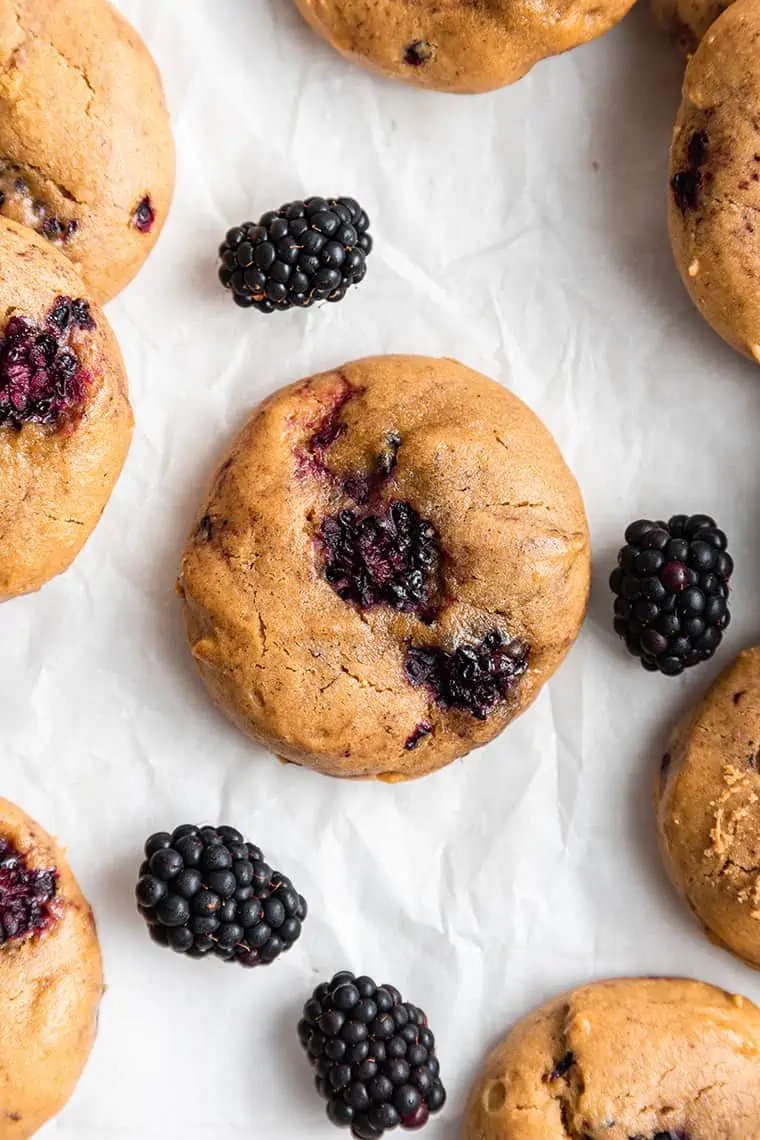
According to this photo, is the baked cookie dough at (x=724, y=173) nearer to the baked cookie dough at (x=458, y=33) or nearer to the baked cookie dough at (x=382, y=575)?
the baked cookie dough at (x=458, y=33)

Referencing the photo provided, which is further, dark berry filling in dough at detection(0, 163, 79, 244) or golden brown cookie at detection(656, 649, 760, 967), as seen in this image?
golden brown cookie at detection(656, 649, 760, 967)

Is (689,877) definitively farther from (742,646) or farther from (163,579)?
(163,579)

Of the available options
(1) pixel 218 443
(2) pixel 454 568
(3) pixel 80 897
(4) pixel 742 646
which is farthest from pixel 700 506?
(3) pixel 80 897

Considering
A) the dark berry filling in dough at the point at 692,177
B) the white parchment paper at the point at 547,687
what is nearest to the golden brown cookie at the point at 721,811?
the white parchment paper at the point at 547,687

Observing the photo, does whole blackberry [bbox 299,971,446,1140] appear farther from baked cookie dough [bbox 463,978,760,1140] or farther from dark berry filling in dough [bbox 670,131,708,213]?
dark berry filling in dough [bbox 670,131,708,213]

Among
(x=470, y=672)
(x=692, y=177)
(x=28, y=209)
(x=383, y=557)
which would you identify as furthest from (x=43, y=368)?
(x=692, y=177)

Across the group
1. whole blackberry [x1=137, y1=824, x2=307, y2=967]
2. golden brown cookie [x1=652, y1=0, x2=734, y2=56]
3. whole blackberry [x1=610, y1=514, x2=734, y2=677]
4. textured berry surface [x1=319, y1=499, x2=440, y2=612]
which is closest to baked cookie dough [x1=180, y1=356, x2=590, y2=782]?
textured berry surface [x1=319, y1=499, x2=440, y2=612]
